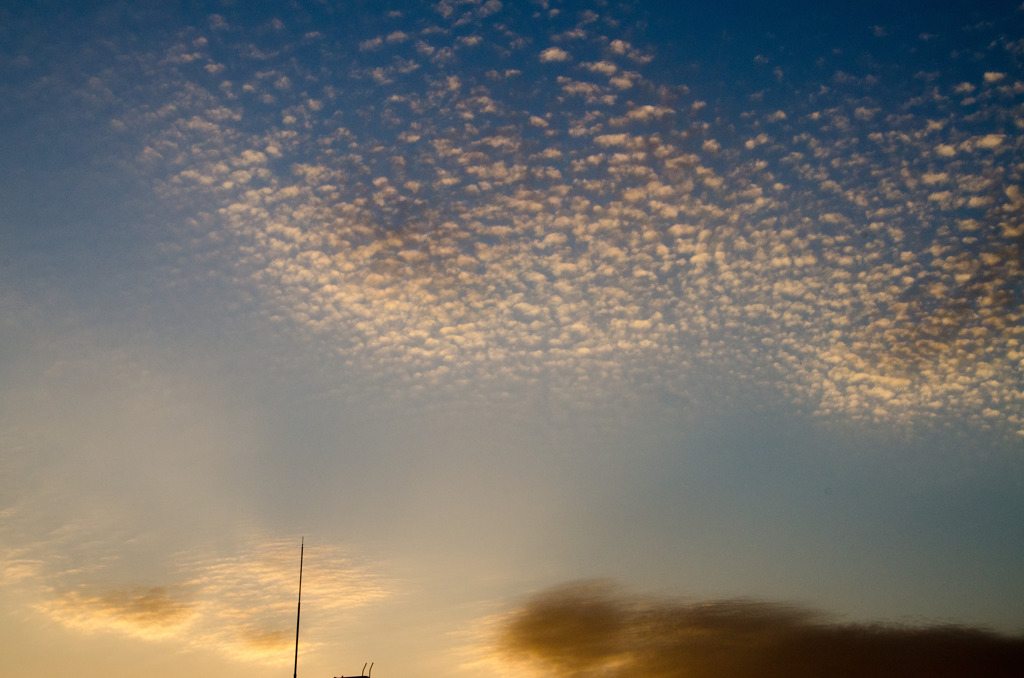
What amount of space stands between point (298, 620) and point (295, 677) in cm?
494

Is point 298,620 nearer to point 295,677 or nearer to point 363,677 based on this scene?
point 295,677

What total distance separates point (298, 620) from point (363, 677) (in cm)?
1497

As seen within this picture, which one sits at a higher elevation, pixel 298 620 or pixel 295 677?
pixel 298 620

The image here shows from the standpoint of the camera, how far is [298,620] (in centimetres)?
5797

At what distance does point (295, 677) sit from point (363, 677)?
15.2 meters

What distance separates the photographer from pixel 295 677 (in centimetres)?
5466

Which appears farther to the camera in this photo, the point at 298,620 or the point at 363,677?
the point at 363,677

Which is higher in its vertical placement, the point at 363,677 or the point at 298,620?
the point at 298,620

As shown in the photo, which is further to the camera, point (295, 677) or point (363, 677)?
point (363, 677)

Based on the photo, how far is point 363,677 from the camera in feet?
222

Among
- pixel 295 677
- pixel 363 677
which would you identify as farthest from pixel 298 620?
pixel 363 677
